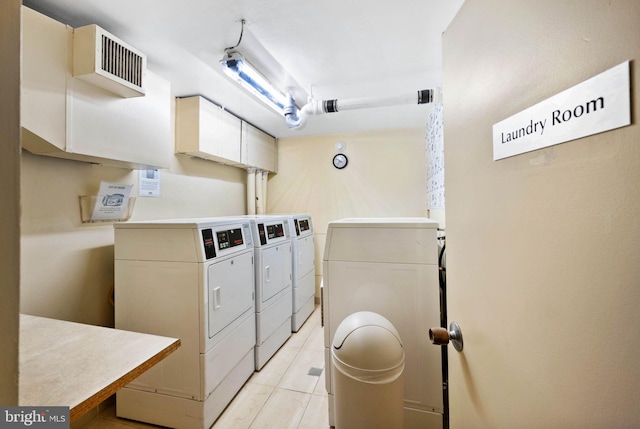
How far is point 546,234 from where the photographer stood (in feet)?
1.72

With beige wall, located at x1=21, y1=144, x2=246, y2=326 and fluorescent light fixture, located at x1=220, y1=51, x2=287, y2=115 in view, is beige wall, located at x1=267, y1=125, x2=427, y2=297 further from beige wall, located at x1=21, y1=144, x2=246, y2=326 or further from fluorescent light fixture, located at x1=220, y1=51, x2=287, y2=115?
beige wall, located at x1=21, y1=144, x2=246, y2=326

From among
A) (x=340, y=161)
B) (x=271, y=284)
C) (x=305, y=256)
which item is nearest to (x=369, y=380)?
(x=271, y=284)

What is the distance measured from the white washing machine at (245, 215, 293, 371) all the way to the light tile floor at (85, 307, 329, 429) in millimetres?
173

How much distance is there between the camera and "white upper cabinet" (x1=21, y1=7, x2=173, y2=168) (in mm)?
1250

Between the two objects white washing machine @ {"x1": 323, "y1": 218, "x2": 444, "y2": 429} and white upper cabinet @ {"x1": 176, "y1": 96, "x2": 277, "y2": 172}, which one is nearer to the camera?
white washing machine @ {"x1": 323, "y1": 218, "x2": 444, "y2": 429}

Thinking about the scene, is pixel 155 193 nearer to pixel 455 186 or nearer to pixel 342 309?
pixel 342 309

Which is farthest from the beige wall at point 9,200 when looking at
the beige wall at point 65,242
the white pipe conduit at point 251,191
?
the white pipe conduit at point 251,191

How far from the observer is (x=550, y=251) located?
52 cm

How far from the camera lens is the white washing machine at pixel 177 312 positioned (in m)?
1.70

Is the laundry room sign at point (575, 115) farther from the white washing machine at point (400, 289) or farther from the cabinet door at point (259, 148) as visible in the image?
the cabinet door at point (259, 148)

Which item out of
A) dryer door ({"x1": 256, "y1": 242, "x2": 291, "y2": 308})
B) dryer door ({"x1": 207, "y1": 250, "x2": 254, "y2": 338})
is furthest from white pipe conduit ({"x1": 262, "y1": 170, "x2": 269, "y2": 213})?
dryer door ({"x1": 207, "y1": 250, "x2": 254, "y2": 338})

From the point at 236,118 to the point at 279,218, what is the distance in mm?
1238

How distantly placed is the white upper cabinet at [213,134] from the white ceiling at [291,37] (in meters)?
0.14

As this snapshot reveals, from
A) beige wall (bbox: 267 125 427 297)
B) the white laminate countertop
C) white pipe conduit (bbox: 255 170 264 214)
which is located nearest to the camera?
the white laminate countertop
